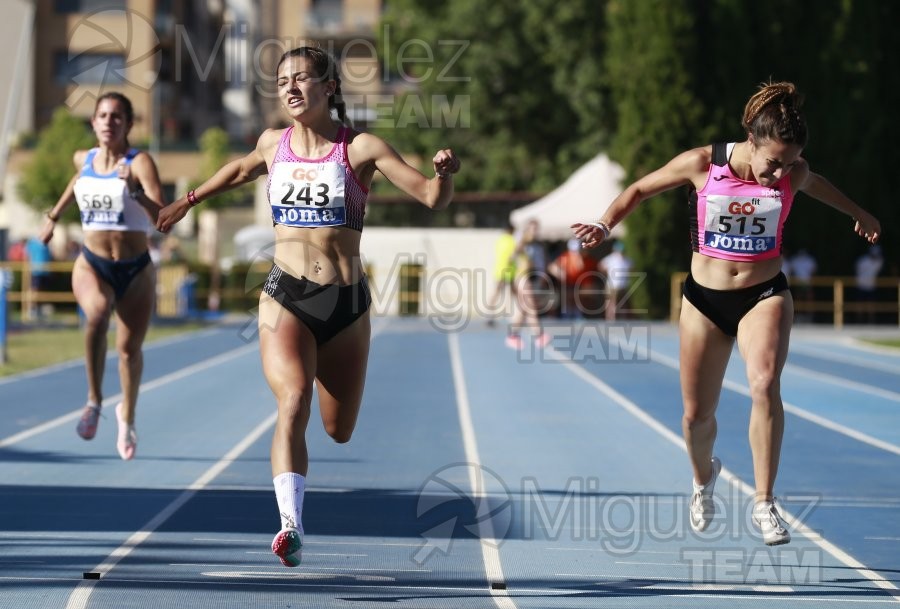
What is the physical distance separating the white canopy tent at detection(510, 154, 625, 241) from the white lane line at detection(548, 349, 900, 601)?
19085 mm

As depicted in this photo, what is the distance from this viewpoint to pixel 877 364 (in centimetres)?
2277

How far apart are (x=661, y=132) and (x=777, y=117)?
31.3 metres

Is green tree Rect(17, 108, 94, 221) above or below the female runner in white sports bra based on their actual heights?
above

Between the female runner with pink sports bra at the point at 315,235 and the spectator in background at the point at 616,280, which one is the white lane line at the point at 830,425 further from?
the spectator in background at the point at 616,280

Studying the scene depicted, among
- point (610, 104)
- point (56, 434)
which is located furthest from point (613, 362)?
point (610, 104)

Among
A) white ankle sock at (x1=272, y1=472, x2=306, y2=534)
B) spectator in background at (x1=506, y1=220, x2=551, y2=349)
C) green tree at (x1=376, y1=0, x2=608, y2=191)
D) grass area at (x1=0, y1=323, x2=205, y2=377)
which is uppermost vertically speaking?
green tree at (x1=376, y1=0, x2=608, y2=191)

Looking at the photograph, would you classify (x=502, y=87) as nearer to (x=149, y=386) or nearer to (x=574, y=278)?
(x=574, y=278)

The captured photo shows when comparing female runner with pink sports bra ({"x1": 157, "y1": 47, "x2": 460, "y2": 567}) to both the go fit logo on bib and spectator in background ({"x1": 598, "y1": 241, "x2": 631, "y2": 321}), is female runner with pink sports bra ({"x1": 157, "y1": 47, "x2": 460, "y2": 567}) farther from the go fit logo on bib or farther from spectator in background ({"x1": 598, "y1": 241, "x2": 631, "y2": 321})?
spectator in background ({"x1": 598, "y1": 241, "x2": 631, "y2": 321})

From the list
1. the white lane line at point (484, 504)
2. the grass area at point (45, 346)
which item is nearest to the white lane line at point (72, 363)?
the grass area at point (45, 346)

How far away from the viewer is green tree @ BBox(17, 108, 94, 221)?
176 feet

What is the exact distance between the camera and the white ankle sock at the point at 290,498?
569 cm

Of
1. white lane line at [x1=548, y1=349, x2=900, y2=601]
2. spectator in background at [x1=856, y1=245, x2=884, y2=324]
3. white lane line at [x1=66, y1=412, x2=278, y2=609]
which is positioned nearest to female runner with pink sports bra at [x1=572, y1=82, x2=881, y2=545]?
white lane line at [x1=548, y1=349, x2=900, y2=601]

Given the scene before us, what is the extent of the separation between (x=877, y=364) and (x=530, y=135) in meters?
31.1

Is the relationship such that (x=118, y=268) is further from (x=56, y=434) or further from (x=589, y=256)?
(x=589, y=256)
